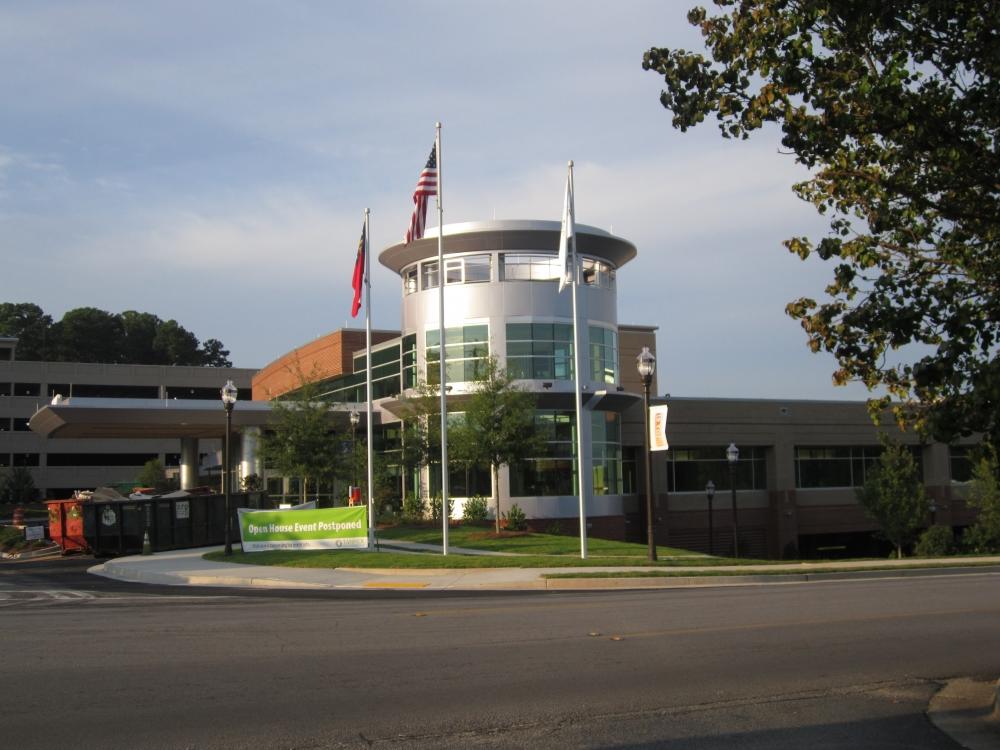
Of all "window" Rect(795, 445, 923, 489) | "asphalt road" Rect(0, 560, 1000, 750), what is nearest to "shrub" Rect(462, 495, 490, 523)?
"window" Rect(795, 445, 923, 489)

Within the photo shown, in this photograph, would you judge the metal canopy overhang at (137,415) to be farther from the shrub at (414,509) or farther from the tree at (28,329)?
the tree at (28,329)

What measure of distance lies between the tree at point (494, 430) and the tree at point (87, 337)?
10113cm

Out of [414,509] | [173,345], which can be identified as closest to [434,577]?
[414,509]

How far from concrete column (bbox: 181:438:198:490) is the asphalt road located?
38.4 metres

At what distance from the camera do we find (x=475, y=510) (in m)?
38.4

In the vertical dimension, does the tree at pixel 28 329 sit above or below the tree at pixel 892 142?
above

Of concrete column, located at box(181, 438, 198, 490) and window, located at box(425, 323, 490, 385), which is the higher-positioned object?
window, located at box(425, 323, 490, 385)

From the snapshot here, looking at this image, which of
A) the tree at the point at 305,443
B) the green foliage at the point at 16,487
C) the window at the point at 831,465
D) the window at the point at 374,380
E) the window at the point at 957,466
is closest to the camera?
the tree at the point at 305,443

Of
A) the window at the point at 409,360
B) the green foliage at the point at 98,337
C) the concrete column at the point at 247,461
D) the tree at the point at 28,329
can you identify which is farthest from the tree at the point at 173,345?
the window at the point at 409,360

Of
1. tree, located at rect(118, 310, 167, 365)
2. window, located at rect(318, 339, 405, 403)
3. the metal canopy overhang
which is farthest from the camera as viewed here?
tree, located at rect(118, 310, 167, 365)

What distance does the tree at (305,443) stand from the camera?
35.6 meters

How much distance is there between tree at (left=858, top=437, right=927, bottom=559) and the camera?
131ft

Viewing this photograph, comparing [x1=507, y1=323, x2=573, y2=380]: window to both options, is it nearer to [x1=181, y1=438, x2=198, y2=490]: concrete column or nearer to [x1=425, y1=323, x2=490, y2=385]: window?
[x1=425, y1=323, x2=490, y2=385]: window

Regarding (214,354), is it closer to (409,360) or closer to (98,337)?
(98,337)
